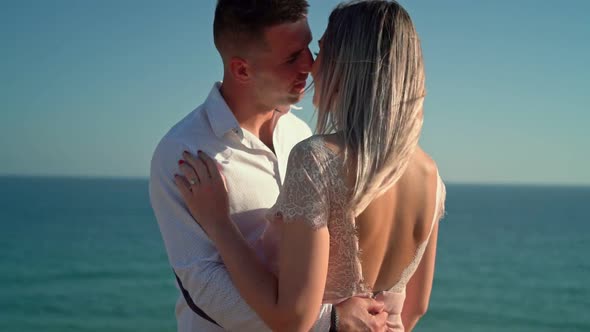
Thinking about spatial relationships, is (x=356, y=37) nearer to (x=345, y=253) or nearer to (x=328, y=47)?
(x=328, y=47)

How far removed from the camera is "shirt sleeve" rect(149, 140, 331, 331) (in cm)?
266

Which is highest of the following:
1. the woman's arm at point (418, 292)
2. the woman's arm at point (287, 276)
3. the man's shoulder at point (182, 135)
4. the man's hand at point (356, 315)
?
the man's shoulder at point (182, 135)

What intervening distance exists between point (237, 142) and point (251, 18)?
0.55 m

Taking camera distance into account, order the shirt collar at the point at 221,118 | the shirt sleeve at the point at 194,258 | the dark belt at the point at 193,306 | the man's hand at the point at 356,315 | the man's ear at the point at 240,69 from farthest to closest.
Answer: the man's ear at the point at 240,69 → the shirt collar at the point at 221,118 → the dark belt at the point at 193,306 → the shirt sleeve at the point at 194,258 → the man's hand at the point at 356,315

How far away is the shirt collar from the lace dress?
0.56m

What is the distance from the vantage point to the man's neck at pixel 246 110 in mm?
3109

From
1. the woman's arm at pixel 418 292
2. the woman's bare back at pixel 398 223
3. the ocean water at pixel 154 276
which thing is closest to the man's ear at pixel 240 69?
the woman's bare back at pixel 398 223

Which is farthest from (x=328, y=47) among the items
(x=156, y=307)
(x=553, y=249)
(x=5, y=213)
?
(x=5, y=213)

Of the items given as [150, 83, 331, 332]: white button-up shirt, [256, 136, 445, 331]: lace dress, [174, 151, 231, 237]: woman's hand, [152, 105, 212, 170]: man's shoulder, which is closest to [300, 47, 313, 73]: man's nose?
[150, 83, 331, 332]: white button-up shirt

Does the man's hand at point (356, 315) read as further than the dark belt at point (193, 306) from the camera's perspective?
No

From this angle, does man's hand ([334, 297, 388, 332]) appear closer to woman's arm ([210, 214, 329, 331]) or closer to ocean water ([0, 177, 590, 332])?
woman's arm ([210, 214, 329, 331])

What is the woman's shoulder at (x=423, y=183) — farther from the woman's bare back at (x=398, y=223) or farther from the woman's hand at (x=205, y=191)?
the woman's hand at (x=205, y=191)

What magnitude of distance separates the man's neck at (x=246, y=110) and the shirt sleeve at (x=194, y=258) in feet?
1.18

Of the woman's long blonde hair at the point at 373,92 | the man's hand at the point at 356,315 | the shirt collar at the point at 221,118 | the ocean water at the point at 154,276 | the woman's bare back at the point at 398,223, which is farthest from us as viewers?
the ocean water at the point at 154,276
